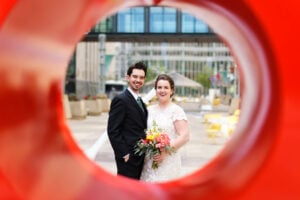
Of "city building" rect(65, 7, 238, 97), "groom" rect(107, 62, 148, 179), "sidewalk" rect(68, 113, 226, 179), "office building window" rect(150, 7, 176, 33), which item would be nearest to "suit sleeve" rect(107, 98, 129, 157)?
"groom" rect(107, 62, 148, 179)

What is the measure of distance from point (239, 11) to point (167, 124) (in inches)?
81.3

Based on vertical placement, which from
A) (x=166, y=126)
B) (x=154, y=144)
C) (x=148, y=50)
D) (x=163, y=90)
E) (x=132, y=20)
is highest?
(x=132, y=20)

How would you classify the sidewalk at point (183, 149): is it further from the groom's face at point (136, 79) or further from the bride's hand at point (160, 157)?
the groom's face at point (136, 79)

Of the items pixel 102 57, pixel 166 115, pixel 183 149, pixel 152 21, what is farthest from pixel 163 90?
pixel 152 21

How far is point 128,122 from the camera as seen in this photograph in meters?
4.52

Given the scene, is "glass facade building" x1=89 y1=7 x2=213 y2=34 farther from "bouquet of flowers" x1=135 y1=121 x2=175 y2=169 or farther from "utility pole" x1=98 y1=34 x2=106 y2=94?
"bouquet of flowers" x1=135 y1=121 x2=175 y2=169

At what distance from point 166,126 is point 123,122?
1.43 ft

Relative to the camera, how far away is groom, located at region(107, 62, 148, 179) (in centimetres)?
448

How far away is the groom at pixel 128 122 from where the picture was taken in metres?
4.48

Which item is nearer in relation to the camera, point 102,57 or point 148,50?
point 102,57

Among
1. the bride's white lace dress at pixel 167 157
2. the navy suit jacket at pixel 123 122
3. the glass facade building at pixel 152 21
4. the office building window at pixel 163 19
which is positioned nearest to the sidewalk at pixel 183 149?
the bride's white lace dress at pixel 167 157

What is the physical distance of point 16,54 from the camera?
9.90ft

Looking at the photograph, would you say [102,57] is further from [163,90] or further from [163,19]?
[163,90]

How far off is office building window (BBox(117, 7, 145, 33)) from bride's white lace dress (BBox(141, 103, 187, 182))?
2037 inches
